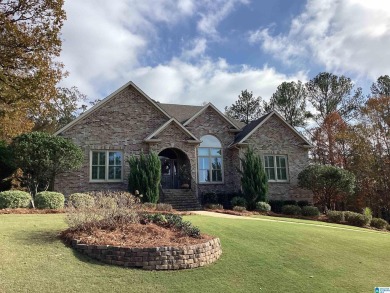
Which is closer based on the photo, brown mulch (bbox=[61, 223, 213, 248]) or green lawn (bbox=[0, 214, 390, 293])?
green lawn (bbox=[0, 214, 390, 293])

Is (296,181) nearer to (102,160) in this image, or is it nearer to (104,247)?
(102,160)

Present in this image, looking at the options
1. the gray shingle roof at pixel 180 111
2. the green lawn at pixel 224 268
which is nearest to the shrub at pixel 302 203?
the gray shingle roof at pixel 180 111

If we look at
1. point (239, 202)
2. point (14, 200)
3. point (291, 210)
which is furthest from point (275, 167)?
point (14, 200)

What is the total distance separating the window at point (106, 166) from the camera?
20.7 meters

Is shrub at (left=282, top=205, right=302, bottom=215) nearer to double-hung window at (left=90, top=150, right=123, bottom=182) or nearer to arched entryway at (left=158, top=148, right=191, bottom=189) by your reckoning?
arched entryway at (left=158, top=148, right=191, bottom=189)

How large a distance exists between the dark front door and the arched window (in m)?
1.63

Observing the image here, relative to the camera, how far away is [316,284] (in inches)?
288

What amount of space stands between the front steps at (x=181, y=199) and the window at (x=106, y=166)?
9.94 feet

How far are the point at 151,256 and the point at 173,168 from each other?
16304mm

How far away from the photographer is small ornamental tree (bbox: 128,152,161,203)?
1886 centimetres

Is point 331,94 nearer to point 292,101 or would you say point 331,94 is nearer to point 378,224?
point 292,101

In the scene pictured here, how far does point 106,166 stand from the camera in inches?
821

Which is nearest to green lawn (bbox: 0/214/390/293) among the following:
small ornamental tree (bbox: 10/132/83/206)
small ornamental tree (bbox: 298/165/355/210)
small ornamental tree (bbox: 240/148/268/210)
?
small ornamental tree (bbox: 10/132/83/206)

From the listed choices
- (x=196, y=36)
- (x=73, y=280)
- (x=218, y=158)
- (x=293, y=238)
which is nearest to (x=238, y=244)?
(x=293, y=238)
